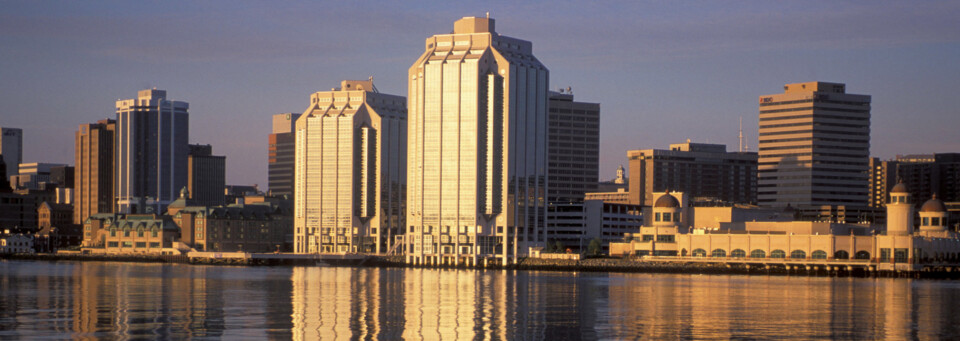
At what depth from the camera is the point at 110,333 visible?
87500mm

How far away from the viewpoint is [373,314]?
4250 inches

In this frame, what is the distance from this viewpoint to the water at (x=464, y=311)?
91.8 metres

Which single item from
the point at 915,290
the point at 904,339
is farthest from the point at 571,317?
the point at 915,290

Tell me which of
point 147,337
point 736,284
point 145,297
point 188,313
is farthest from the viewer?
point 736,284

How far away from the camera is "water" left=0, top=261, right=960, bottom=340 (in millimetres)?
91750

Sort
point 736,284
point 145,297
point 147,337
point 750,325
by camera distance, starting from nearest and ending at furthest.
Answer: point 147,337, point 750,325, point 145,297, point 736,284

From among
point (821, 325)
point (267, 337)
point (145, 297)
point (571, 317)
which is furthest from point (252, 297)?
point (821, 325)

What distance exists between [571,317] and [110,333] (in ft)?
123

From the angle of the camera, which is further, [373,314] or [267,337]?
[373,314]

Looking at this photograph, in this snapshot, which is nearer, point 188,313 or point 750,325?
point 750,325

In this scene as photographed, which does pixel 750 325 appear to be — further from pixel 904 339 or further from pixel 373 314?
pixel 373 314

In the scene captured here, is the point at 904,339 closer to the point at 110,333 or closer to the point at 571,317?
the point at 571,317

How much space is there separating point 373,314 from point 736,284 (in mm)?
85354

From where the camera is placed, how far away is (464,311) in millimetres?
113062
